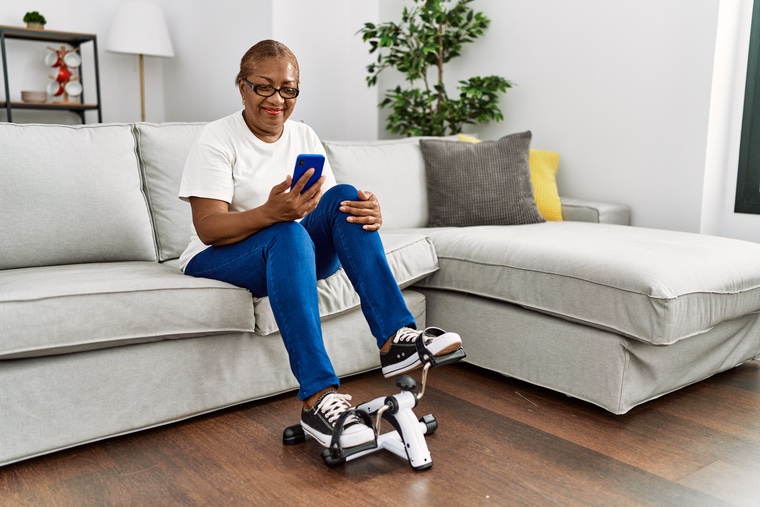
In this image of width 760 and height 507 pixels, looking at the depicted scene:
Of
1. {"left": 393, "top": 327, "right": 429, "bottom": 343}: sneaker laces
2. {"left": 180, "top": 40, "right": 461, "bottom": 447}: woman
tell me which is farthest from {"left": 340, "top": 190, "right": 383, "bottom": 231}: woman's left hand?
{"left": 393, "top": 327, "right": 429, "bottom": 343}: sneaker laces

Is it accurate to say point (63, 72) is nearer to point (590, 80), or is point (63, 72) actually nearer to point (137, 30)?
point (137, 30)

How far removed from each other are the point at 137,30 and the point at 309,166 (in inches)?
142

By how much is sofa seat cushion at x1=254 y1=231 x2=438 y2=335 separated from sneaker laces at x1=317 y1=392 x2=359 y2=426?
1.30ft

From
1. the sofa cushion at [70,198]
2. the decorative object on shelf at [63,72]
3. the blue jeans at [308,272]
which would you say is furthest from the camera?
the decorative object on shelf at [63,72]

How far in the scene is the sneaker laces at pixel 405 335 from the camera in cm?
177

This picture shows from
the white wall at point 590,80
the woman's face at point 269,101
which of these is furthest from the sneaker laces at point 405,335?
the white wall at point 590,80

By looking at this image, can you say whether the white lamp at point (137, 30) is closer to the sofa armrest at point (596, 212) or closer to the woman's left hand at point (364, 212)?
the sofa armrest at point (596, 212)

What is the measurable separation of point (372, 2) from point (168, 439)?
10.7ft

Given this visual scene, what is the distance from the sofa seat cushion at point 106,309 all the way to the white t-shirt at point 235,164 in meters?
Result: 0.25

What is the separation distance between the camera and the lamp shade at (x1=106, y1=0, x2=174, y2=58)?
4.71 m

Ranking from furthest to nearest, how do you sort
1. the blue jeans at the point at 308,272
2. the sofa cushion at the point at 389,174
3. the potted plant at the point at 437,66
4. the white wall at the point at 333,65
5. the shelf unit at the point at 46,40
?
the shelf unit at the point at 46,40
the white wall at the point at 333,65
the potted plant at the point at 437,66
the sofa cushion at the point at 389,174
the blue jeans at the point at 308,272

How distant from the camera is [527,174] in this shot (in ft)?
9.55

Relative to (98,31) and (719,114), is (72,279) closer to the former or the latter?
(719,114)

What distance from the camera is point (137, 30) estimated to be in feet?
15.6
